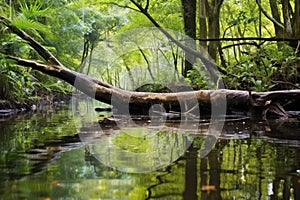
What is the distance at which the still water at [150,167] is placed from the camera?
2.32 meters

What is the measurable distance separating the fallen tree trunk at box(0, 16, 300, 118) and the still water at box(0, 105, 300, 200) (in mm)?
2112

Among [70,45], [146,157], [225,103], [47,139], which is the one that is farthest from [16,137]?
[70,45]

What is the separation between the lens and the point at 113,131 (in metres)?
5.73

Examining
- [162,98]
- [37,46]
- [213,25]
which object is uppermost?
[213,25]

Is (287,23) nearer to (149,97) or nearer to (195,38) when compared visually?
(195,38)

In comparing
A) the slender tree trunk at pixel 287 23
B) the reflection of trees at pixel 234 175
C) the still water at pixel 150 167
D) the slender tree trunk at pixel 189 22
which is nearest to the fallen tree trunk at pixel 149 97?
the still water at pixel 150 167

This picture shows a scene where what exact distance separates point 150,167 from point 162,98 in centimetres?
478

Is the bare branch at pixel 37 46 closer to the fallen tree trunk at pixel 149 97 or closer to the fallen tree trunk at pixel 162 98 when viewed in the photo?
the fallen tree trunk at pixel 162 98

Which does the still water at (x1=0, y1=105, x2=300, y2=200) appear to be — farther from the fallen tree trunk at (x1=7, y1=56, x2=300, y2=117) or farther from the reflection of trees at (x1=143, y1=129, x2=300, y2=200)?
the fallen tree trunk at (x1=7, y1=56, x2=300, y2=117)

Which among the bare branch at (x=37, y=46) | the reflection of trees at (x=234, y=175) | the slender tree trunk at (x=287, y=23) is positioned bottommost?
the reflection of trees at (x=234, y=175)

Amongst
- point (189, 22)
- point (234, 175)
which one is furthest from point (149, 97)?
point (189, 22)

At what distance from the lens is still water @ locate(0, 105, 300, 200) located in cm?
232

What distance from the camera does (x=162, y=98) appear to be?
7840 millimetres

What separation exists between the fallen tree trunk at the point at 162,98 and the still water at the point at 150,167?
2.11 m
